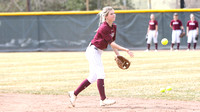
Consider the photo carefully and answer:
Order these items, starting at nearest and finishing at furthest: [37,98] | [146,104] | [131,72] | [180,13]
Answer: [146,104]
[37,98]
[131,72]
[180,13]

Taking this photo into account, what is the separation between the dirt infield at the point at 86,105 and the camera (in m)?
6.04

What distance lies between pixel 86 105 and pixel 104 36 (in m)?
1.27

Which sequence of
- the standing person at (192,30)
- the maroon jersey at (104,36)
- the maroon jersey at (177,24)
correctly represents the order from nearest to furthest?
1. the maroon jersey at (104,36)
2. the standing person at (192,30)
3. the maroon jersey at (177,24)

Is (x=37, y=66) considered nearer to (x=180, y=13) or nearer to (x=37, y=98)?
(x=37, y=98)

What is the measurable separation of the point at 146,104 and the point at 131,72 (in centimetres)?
462

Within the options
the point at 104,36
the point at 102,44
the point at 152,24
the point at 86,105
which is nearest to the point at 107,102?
the point at 86,105

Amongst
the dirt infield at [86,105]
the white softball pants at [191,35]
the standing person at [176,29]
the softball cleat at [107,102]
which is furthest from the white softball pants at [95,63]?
the white softball pants at [191,35]

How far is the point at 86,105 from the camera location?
6.48 m

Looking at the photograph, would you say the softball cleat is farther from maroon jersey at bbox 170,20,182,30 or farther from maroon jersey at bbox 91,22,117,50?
maroon jersey at bbox 170,20,182,30

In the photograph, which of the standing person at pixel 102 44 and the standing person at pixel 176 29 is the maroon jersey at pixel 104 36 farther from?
the standing person at pixel 176 29

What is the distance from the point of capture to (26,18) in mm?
20734

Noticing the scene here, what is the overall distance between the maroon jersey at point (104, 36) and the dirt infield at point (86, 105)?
1.00 meters

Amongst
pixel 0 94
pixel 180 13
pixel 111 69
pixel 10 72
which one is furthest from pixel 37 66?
pixel 180 13

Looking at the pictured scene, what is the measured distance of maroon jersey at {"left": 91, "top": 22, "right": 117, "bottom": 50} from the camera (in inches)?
233
